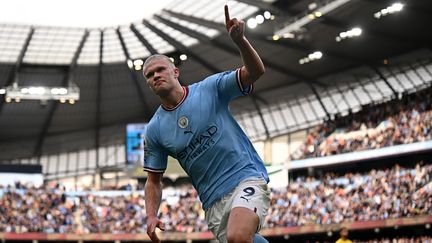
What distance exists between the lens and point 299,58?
156 ft

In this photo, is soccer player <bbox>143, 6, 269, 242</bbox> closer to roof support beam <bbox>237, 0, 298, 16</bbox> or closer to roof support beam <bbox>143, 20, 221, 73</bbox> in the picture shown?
roof support beam <bbox>237, 0, 298, 16</bbox>

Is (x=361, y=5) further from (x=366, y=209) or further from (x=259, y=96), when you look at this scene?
(x=259, y=96)

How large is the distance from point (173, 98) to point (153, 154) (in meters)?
0.61

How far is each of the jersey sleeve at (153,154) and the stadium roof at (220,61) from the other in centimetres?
2907

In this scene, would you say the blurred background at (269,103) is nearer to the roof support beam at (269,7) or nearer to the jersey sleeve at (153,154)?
the roof support beam at (269,7)

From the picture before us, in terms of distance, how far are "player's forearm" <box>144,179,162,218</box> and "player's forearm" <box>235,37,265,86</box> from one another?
1.40 meters

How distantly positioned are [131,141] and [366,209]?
64.3 ft

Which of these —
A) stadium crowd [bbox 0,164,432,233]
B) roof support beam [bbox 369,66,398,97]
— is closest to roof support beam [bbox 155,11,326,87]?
roof support beam [bbox 369,66,398,97]

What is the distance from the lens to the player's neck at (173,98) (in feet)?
20.8

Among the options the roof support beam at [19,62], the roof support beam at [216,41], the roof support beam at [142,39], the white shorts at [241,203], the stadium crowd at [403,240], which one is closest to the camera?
the white shorts at [241,203]

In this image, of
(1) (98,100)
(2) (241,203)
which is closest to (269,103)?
(1) (98,100)

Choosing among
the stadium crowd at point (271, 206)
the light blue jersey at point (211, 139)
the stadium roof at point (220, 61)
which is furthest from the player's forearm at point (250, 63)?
the stadium roof at point (220, 61)

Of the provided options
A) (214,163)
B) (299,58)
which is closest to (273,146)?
(299,58)

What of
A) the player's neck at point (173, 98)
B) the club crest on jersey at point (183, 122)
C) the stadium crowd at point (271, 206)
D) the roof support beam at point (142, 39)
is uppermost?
the roof support beam at point (142, 39)
